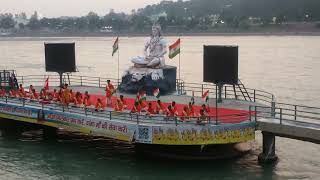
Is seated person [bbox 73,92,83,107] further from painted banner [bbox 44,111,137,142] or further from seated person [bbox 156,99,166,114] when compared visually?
seated person [bbox 156,99,166,114]

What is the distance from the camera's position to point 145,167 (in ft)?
78.9

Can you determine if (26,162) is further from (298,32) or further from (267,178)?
(298,32)

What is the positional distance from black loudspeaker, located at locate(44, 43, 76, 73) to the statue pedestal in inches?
218

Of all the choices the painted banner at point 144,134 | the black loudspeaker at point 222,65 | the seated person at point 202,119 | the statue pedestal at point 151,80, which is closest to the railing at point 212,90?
the statue pedestal at point 151,80

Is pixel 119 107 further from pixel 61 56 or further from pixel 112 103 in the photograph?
pixel 61 56

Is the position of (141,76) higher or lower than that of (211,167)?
higher

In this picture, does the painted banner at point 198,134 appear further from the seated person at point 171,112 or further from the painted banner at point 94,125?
the painted banner at point 94,125

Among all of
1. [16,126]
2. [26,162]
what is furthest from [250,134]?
[16,126]

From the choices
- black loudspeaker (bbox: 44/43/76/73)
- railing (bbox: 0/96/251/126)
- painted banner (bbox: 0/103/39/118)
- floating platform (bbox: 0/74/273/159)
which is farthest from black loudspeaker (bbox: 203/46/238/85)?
black loudspeaker (bbox: 44/43/76/73)

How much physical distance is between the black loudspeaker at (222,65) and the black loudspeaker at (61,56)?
11.3 metres

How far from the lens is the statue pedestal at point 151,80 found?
30.6 m

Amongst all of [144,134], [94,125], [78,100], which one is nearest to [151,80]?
[78,100]

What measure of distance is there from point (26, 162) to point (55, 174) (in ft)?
8.30

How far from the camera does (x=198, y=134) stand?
878 inches
